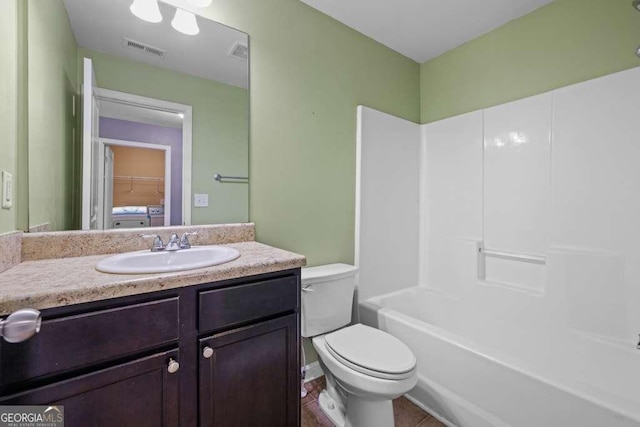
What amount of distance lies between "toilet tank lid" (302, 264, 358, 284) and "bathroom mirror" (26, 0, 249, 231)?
1.71 ft

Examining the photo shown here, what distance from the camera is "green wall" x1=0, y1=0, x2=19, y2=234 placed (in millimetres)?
884

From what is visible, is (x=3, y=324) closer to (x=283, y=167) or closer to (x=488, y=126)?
(x=283, y=167)

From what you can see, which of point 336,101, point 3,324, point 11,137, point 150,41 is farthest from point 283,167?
point 3,324

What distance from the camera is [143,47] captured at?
134 cm

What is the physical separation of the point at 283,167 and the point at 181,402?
125 cm

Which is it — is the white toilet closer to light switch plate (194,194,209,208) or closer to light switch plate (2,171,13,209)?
light switch plate (194,194,209,208)

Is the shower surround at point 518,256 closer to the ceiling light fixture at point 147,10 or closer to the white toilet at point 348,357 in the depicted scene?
the white toilet at point 348,357

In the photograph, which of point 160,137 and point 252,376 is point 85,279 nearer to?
point 252,376

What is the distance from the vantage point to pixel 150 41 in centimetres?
136

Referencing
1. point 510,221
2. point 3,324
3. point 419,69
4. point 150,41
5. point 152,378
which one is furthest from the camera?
point 419,69

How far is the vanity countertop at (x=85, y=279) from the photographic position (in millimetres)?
673

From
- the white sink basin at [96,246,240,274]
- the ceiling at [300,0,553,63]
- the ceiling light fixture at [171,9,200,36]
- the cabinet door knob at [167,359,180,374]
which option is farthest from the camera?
the ceiling at [300,0,553,63]

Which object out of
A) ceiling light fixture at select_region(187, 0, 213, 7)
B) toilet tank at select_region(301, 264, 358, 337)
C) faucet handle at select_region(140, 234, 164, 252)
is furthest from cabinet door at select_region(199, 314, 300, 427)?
ceiling light fixture at select_region(187, 0, 213, 7)

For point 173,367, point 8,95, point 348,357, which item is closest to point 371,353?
point 348,357
